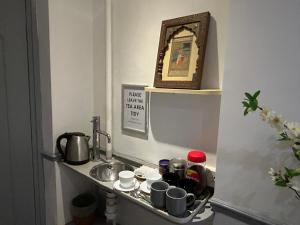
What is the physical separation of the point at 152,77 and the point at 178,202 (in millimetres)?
731

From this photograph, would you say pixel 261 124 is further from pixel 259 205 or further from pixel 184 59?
pixel 184 59

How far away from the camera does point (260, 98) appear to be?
740 mm

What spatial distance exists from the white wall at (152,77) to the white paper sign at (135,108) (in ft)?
0.16

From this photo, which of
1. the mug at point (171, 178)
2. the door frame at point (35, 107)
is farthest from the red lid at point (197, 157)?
the door frame at point (35, 107)

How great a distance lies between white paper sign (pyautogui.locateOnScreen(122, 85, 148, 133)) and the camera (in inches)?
53.1

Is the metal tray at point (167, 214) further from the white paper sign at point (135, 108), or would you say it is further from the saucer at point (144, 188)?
the white paper sign at point (135, 108)

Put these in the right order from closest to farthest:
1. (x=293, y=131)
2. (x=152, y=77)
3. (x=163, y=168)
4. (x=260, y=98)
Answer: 1. (x=293, y=131)
2. (x=260, y=98)
3. (x=163, y=168)
4. (x=152, y=77)

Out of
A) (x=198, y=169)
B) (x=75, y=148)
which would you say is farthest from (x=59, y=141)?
(x=198, y=169)

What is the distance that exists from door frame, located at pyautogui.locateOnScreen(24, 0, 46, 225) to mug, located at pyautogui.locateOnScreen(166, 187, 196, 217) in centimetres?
108

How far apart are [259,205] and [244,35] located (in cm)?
62

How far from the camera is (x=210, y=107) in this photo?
1.08 m

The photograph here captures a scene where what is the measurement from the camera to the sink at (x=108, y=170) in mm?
1271

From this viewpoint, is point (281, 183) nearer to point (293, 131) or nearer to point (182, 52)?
point (293, 131)

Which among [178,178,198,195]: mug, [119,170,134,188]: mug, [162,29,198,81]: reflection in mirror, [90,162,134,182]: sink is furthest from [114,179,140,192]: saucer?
[162,29,198,81]: reflection in mirror
